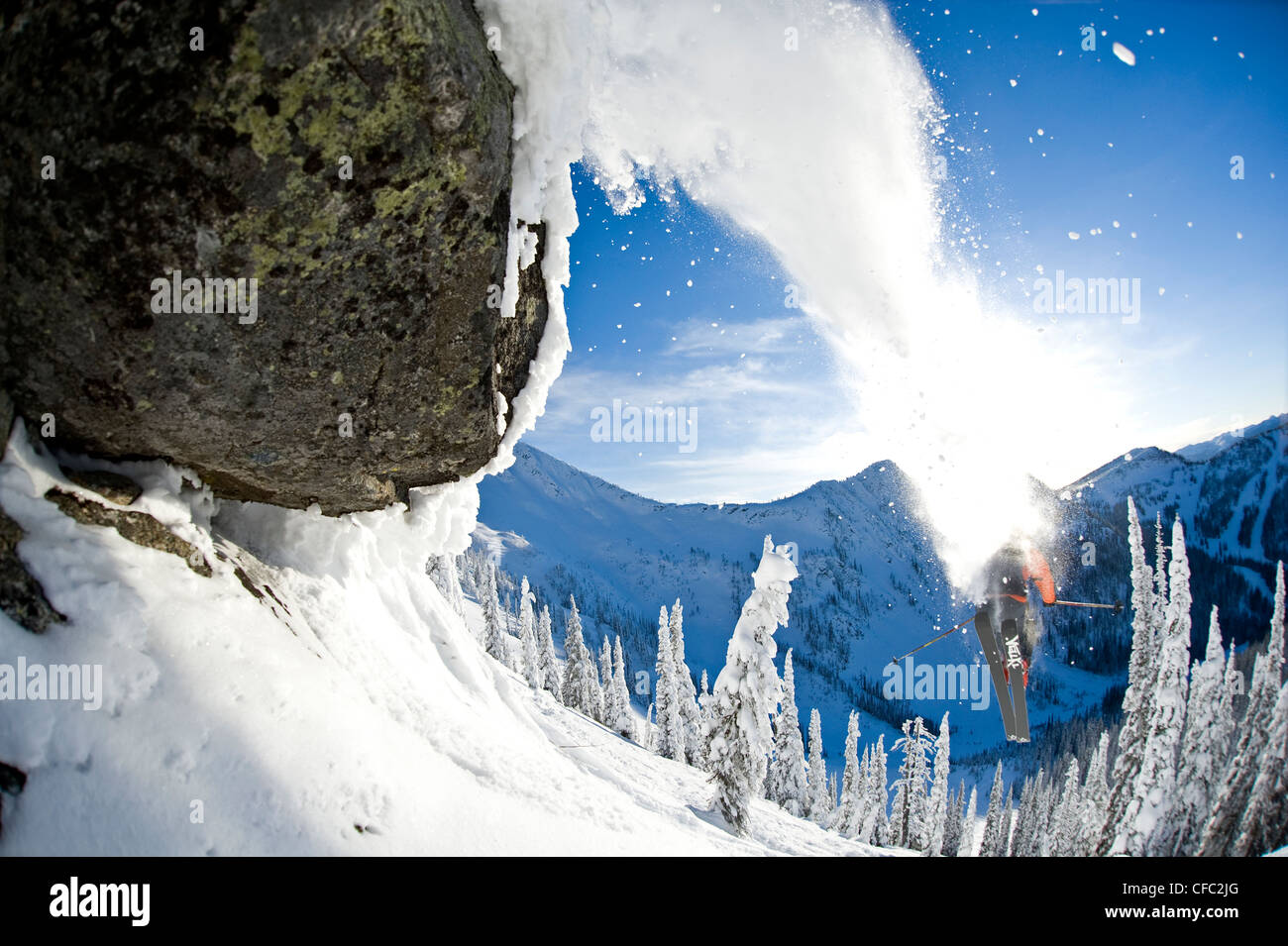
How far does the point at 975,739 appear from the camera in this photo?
164m

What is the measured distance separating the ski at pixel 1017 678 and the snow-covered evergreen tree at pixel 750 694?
6.49m

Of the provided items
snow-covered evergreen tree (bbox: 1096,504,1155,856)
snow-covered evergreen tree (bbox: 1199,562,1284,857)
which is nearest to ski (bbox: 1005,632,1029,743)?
snow-covered evergreen tree (bbox: 1096,504,1155,856)

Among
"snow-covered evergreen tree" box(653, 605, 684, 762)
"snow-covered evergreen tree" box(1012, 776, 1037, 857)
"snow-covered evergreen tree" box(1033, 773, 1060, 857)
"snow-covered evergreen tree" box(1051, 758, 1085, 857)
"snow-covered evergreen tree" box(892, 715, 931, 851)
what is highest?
"snow-covered evergreen tree" box(653, 605, 684, 762)

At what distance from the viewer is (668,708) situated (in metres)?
45.7

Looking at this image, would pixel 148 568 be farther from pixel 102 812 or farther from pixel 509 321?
pixel 509 321

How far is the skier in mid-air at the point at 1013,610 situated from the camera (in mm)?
14539

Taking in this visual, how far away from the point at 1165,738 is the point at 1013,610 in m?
6.65

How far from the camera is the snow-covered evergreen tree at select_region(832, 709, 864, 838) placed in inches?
1810

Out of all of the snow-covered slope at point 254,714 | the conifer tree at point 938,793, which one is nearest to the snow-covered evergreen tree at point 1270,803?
the snow-covered slope at point 254,714

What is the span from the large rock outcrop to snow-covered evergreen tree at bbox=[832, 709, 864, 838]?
47894 millimetres

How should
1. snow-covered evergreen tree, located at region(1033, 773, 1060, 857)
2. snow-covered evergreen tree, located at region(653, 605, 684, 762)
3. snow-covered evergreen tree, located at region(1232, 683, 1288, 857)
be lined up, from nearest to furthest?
snow-covered evergreen tree, located at region(1232, 683, 1288, 857)
snow-covered evergreen tree, located at region(653, 605, 684, 762)
snow-covered evergreen tree, located at region(1033, 773, 1060, 857)

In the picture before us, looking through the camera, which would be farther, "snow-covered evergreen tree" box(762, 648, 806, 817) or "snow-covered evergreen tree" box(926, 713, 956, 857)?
"snow-covered evergreen tree" box(926, 713, 956, 857)

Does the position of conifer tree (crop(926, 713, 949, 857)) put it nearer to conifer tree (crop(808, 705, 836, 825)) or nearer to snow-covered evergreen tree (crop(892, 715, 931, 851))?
snow-covered evergreen tree (crop(892, 715, 931, 851))
